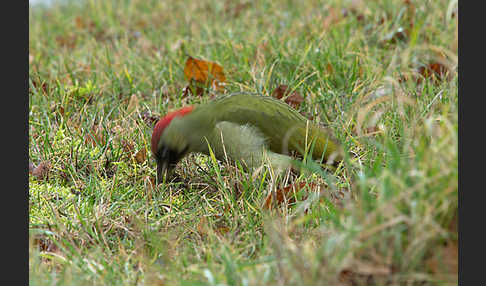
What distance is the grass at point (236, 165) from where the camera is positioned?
2219 millimetres

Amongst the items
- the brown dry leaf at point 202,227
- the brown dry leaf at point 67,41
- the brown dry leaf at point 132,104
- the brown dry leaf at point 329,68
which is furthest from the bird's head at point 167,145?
the brown dry leaf at point 67,41

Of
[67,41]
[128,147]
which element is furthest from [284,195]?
[67,41]

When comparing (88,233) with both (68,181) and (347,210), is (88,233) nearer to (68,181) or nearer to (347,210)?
(68,181)

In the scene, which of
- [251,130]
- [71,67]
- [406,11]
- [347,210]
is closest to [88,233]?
[251,130]

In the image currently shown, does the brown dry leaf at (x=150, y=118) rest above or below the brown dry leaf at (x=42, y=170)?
above

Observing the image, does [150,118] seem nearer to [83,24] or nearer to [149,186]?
[149,186]

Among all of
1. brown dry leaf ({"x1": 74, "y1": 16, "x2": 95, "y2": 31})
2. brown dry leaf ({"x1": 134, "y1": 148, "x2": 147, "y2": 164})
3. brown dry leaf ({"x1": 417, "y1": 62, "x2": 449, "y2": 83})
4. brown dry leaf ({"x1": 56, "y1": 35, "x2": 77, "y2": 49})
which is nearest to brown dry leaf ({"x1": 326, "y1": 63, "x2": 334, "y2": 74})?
brown dry leaf ({"x1": 417, "y1": 62, "x2": 449, "y2": 83})

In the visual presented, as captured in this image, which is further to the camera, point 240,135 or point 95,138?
point 95,138

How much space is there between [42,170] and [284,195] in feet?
4.95

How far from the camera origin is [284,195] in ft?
10.6

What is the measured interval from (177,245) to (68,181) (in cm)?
108

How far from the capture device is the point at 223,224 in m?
3.30

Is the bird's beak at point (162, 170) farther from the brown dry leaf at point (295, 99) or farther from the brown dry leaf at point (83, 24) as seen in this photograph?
the brown dry leaf at point (83, 24)

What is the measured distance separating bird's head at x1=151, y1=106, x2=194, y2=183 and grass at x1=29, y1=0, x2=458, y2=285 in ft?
0.40
